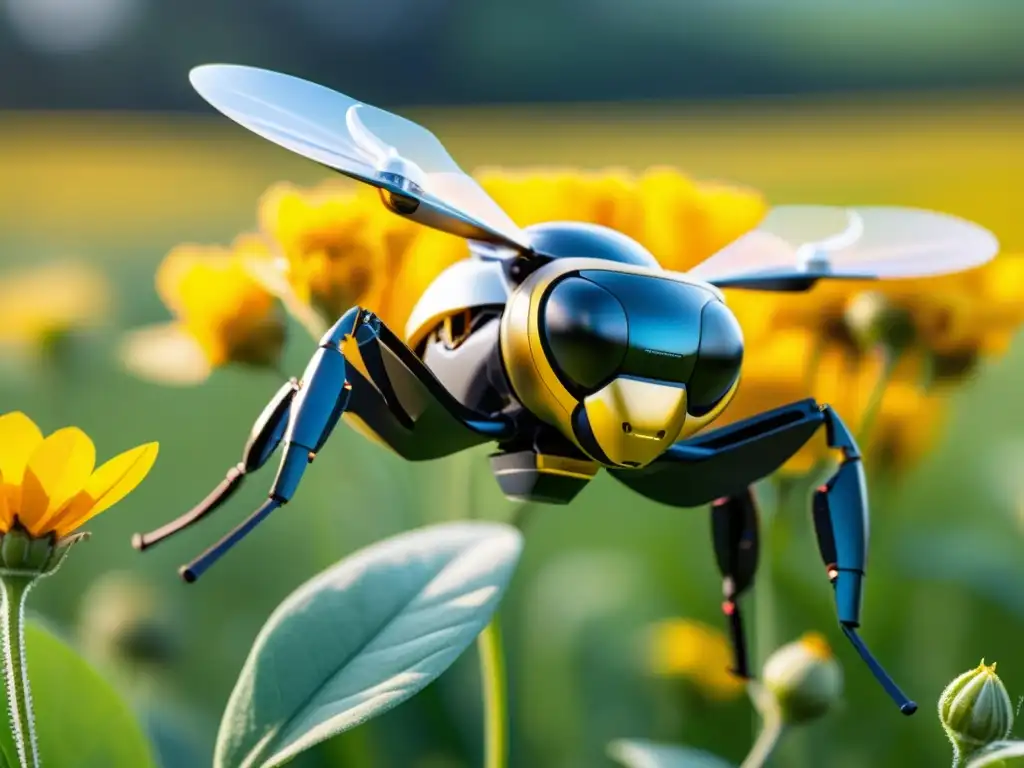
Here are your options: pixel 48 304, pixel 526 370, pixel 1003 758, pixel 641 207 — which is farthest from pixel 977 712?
pixel 48 304

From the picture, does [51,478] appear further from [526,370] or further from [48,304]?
[48,304]

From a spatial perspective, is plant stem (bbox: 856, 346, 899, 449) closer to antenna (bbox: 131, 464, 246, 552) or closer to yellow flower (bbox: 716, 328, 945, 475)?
yellow flower (bbox: 716, 328, 945, 475)

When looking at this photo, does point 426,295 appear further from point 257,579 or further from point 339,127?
point 257,579

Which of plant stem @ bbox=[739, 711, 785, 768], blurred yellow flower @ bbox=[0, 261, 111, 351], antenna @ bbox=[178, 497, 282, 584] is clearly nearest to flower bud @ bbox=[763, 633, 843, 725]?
A: plant stem @ bbox=[739, 711, 785, 768]

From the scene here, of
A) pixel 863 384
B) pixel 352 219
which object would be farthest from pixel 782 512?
pixel 352 219

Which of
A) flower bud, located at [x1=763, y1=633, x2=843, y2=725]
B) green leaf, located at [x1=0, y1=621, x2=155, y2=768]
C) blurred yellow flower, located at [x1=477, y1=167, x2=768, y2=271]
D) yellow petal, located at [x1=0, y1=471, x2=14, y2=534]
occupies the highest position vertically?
blurred yellow flower, located at [x1=477, y1=167, x2=768, y2=271]

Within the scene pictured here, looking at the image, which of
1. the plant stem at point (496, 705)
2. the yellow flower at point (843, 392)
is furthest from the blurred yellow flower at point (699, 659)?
the plant stem at point (496, 705)
